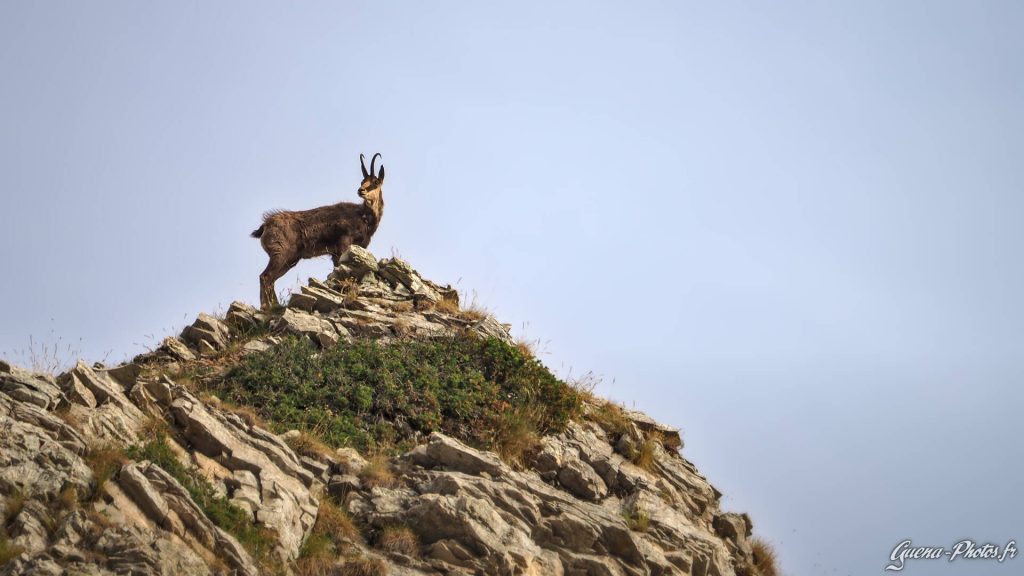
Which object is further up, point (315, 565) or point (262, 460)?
point (262, 460)

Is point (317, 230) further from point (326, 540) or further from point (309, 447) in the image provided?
point (326, 540)

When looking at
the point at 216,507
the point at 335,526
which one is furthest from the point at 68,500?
the point at 335,526

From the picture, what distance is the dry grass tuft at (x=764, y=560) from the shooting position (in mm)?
12531

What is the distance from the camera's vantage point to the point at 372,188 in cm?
1970

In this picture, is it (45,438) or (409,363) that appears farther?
(409,363)

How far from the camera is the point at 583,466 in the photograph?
12.4 meters

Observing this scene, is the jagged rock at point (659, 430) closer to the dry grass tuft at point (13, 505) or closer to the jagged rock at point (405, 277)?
the jagged rock at point (405, 277)

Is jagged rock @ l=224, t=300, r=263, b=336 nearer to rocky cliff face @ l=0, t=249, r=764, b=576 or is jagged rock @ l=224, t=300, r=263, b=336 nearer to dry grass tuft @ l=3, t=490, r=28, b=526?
rocky cliff face @ l=0, t=249, r=764, b=576

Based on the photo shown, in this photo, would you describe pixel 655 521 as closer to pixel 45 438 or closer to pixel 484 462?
pixel 484 462

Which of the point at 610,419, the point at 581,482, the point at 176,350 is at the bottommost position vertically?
the point at 581,482

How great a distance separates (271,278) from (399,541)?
991 centimetres

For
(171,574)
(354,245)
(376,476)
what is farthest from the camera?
(354,245)

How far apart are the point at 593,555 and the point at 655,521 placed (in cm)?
168

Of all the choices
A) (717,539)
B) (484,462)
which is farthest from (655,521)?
(484,462)
